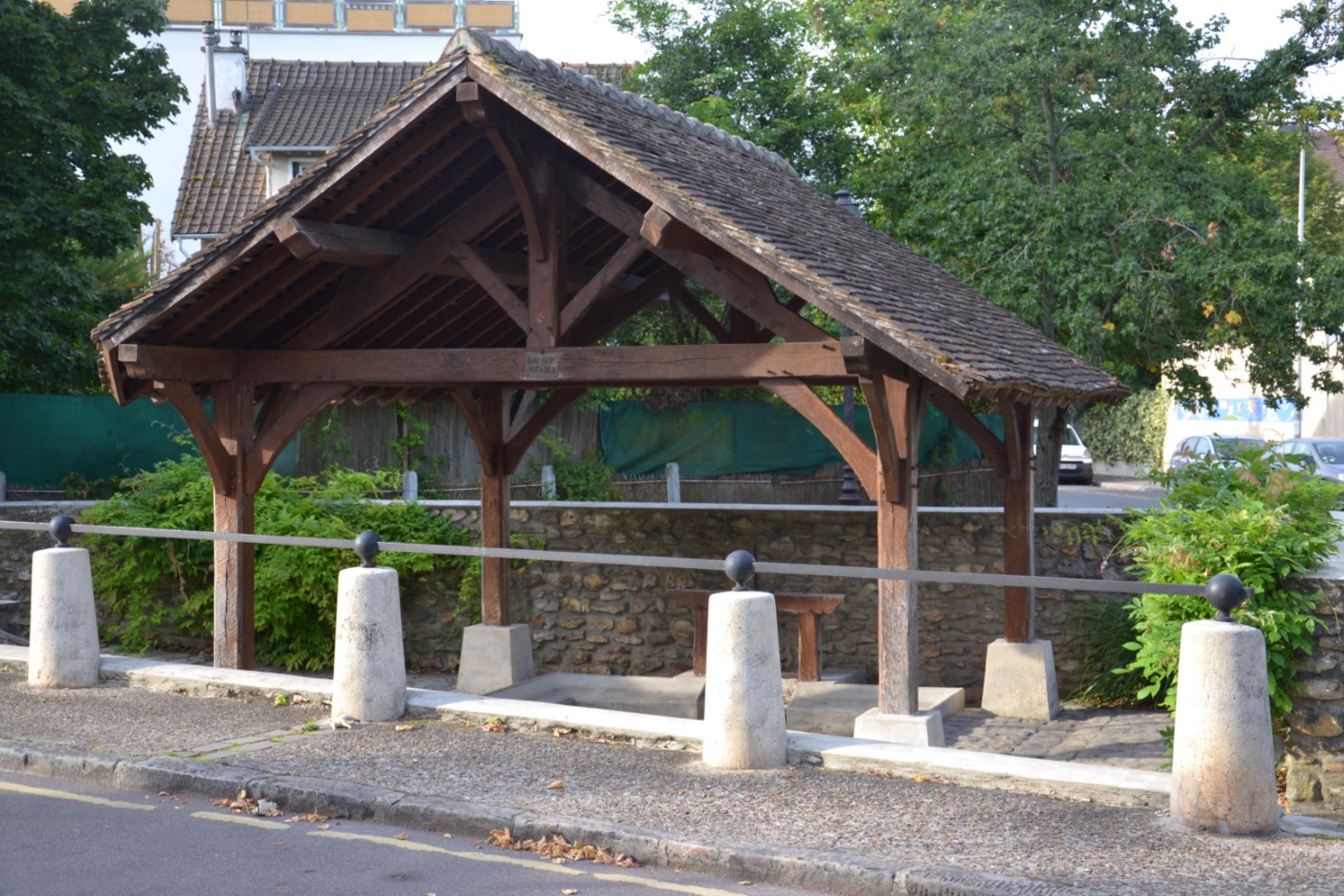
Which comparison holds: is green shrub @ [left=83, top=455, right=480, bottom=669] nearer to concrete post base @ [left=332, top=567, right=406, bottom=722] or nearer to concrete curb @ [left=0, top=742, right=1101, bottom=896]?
concrete post base @ [left=332, top=567, right=406, bottom=722]

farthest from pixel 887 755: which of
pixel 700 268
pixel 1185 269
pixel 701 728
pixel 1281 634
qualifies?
pixel 1185 269

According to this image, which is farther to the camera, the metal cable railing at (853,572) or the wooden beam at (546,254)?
the wooden beam at (546,254)

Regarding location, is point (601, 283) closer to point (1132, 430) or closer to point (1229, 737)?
point (1229, 737)

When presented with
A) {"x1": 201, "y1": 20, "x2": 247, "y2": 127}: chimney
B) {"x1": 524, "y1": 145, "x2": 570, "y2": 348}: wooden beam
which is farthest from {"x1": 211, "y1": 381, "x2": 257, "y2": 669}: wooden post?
{"x1": 201, "y1": 20, "x2": 247, "y2": 127}: chimney

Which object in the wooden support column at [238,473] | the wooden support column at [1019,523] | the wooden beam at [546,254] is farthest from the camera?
the wooden support column at [1019,523]

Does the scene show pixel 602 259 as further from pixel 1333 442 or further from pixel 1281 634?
pixel 1333 442

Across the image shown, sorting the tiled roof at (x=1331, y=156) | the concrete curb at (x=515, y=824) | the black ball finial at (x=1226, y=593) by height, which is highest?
the tiled roof at (x=1331, y=156)

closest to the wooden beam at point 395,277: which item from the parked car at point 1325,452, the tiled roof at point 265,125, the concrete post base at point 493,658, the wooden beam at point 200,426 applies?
the wooden beam at point 200,426

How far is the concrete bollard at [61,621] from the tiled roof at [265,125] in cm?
2052

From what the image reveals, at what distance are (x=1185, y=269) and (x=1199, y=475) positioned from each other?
711 cm

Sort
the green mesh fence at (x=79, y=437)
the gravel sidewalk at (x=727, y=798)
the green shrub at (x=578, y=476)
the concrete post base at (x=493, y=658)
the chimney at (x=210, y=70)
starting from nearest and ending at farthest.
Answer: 1. the gravel sidewalk at (x=727, y=798)
2. the concrete post base at (x=493, y=658)
3. the green mesh fence at (x=79, y=437)
4. the green shrub at (x=578, y=476)
5. the chimney at (x=210, y=70)

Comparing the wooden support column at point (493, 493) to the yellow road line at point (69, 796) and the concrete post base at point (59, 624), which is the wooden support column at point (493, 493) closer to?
the concrete post base at point (59, 624)

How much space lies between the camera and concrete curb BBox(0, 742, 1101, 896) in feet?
17.1

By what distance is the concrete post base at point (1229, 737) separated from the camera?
5672 mm
